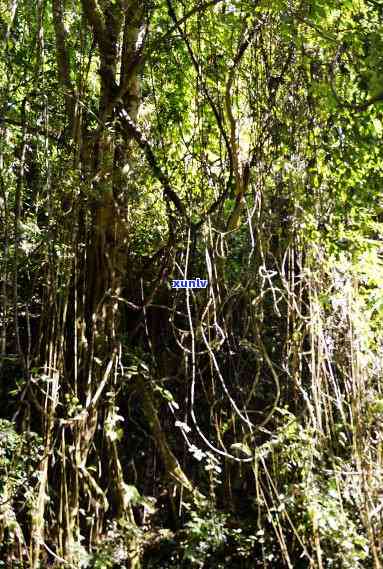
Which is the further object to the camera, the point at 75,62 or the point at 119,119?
the point at 75,62

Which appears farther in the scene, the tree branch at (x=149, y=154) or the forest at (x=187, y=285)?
the tree branch at (x=149, y=154)

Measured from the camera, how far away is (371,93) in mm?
2520

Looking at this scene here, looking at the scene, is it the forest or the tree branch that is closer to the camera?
the forest

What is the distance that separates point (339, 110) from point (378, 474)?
1.52m

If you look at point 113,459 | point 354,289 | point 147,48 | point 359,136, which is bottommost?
point 113,459

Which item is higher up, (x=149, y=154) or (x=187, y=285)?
(x=149, y=154)

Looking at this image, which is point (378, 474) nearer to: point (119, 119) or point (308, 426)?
point (308, 426)

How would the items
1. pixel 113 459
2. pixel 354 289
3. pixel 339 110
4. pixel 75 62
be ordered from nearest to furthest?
pixel 339 110
pixel 354 289
pixel 113 459
pixel 75 62

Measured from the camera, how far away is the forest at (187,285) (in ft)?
9.85

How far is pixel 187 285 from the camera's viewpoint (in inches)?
133

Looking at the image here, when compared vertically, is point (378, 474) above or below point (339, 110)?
below

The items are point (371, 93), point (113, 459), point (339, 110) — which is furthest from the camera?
point (113, 459)

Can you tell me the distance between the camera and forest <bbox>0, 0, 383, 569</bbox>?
3002mm

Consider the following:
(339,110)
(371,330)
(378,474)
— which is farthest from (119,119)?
(378,474)
